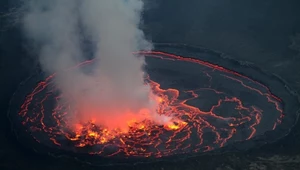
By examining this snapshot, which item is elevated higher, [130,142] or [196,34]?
[196,34]

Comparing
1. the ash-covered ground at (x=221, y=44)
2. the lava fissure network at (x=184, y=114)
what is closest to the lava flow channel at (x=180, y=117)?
the lava fissure network at (x=184, y=114)

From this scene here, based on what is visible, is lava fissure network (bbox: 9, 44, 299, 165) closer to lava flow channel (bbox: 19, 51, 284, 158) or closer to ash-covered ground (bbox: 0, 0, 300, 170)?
lava flow channel (bbox: 19, 51, 284, 158)

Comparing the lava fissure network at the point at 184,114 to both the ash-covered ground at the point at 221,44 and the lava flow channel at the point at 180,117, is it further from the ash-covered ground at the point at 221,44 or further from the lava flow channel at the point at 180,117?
the ash-covered ground at the point at 221,44

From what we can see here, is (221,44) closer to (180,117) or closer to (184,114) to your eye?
(184,114)

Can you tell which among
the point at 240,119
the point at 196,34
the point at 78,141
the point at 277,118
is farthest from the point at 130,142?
the point at 196,34

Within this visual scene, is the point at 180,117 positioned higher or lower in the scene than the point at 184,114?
lower

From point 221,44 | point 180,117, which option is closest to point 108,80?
point 180,117

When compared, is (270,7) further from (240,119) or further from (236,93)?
(240,119)
